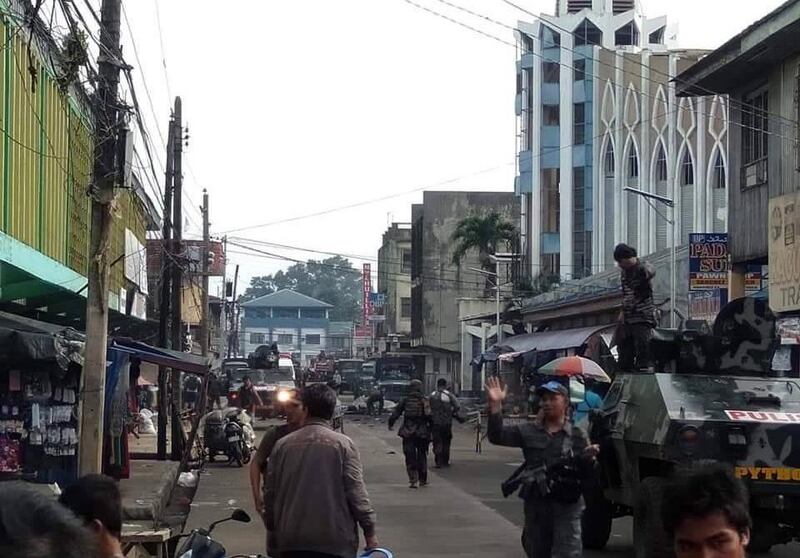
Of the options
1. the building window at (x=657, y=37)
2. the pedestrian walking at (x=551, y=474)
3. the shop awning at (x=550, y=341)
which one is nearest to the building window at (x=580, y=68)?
the building window at (x=657, y=37)

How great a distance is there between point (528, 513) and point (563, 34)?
53558 mm

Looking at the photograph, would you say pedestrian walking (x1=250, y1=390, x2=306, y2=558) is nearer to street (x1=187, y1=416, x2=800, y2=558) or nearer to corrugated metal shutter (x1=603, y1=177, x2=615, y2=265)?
street (x1=187, y1=416, x2=800, y2=558)

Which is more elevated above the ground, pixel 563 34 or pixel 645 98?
pixel 563 34

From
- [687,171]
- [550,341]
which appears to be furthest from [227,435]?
[687,171]

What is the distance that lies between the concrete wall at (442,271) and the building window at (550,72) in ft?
58.8

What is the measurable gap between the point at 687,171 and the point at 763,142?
26.7 meters

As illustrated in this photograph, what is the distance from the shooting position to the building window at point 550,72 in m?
61.9

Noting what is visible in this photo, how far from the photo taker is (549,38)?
6081 centimetres

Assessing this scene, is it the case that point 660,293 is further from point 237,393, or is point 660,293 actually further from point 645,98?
point 645,98

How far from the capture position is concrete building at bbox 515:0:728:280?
160 feet

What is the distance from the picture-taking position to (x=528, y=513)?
8625 mm

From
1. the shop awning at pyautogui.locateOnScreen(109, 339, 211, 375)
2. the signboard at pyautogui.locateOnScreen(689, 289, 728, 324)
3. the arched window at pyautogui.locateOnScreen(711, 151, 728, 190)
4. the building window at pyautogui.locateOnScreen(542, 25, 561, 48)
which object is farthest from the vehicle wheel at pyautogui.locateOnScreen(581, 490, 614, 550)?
the building window at pyautogui.locateOnScreen(542, 25, 561, 48)

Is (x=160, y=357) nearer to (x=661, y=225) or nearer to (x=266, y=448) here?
(x=266, y=448)

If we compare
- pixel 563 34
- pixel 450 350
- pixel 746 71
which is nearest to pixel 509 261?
pixel 563 34
